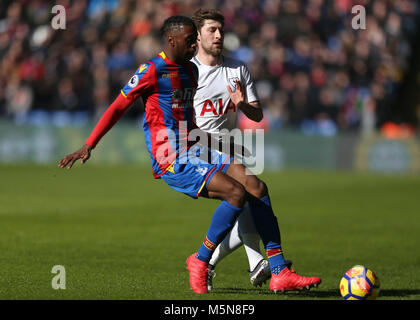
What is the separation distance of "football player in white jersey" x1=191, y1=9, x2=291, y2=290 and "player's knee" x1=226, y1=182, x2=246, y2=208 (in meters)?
0.80

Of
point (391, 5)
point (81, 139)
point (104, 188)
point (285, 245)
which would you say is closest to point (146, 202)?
point (104, 188)

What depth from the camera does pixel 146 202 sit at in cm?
1556

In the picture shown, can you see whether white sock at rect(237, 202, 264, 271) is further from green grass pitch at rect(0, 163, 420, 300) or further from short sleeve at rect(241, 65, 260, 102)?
short sleeve at rect(241, 65, 260, 102)

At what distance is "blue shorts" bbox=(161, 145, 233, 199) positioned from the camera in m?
6.47

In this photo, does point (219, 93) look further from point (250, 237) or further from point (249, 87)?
point (250, 237)

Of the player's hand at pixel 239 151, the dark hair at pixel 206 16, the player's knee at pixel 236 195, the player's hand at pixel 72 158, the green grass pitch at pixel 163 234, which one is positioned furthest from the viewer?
the player's hand at pixel 239 151

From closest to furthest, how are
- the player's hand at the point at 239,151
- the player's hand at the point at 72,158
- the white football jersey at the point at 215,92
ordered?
the player's hand at the point at 72,158, the player's hand at the point at 239,151, the white football jersey at the point at 215,92

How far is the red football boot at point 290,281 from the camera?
256 inches

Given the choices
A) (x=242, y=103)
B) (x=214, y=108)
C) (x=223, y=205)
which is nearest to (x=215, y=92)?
(x=214, y=108)

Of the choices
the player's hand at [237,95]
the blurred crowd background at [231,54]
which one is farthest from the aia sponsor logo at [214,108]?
the blurred crowd background at [231,54]

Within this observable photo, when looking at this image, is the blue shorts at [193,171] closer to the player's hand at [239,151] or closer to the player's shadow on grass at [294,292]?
the player's hand at [239,151]

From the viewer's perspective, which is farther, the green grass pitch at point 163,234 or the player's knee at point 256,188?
the green grass pitch at point 163,234

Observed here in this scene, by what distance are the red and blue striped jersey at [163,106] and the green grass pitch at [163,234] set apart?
1.17 m
